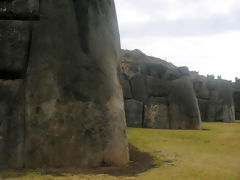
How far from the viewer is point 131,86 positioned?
15461 mm

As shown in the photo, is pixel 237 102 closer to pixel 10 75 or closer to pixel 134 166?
pixel 134 166

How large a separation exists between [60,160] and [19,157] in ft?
2.43

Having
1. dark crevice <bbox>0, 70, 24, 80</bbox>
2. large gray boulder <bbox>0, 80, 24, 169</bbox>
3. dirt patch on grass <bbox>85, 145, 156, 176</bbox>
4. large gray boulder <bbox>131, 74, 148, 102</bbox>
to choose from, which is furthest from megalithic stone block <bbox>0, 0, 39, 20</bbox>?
large gray boulder <bbox>131, 74, 148, 102</bbox>

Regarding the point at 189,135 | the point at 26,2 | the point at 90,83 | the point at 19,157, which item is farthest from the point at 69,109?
the point at 189,135

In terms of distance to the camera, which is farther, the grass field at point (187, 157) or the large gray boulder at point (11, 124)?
the large gray boulder at point (11, 124)

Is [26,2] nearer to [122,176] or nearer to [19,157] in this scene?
[19,157]

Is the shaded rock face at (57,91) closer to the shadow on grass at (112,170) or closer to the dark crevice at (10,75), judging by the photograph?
the dark crevice at (10,75)

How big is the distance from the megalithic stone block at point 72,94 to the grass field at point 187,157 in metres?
0.79

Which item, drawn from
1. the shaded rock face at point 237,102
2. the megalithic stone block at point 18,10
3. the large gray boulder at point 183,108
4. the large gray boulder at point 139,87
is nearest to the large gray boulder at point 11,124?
the megalithic stone block at point 18,10

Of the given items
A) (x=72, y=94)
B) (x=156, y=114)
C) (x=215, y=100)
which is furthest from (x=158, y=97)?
(x=72, y=94)

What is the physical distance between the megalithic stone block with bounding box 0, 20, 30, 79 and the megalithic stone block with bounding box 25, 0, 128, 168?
153 millimetres

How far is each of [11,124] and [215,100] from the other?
17.6 meters

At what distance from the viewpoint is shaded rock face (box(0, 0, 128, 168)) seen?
6.61 meters

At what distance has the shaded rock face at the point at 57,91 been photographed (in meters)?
6.61
